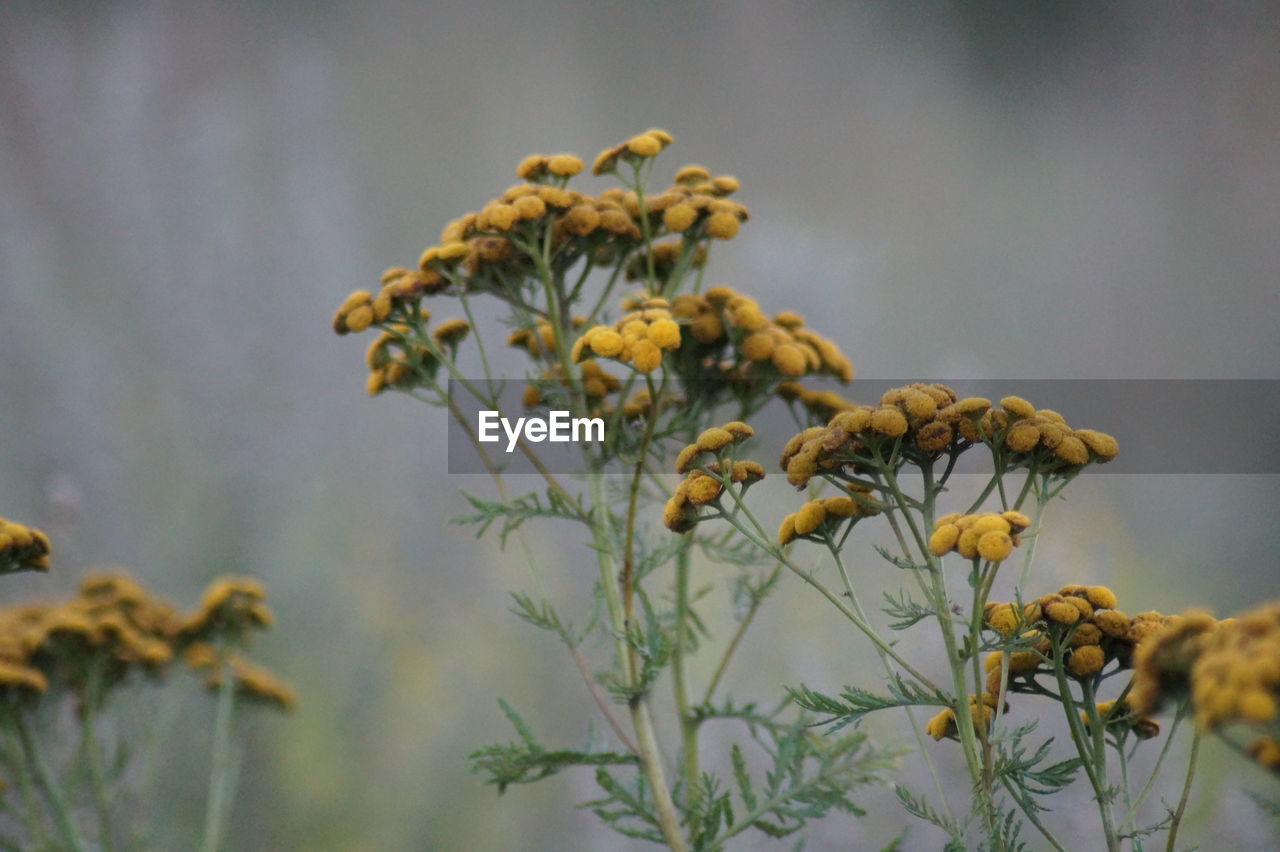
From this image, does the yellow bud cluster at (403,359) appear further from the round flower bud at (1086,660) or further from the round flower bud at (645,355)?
the round flower bud at (1086,660)

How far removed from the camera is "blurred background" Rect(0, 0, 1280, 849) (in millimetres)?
2457

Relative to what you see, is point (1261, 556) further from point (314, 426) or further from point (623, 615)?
point (314, 426)

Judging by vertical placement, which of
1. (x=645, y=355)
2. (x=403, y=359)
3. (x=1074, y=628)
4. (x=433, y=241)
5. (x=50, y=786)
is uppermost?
(x=433, y=241)

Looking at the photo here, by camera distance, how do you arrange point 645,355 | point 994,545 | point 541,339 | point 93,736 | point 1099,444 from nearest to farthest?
point 994,545, point 1099,444, point 645,355, point 541,339, point 93,736

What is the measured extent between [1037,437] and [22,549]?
0.89 m

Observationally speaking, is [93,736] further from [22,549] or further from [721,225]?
[721,225]

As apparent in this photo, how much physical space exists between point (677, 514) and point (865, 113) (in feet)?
7.07

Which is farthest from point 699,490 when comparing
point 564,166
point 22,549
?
point 22,549

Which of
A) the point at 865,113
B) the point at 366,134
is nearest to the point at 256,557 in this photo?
the point at 366,134

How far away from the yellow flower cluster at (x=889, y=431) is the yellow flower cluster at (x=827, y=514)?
0.10 feet

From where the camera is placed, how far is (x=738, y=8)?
2.82 metres

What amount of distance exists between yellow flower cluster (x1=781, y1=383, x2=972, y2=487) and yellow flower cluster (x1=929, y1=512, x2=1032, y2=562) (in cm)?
7

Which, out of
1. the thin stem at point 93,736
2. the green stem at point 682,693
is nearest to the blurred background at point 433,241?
the thin stem at point 93,736

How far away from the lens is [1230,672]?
515mm
